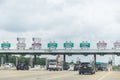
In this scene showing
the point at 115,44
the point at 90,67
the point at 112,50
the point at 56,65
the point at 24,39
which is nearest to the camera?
the point at 90,67

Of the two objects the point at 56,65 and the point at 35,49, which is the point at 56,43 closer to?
the point at 35,49

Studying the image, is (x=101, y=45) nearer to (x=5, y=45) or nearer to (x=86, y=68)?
(x=5, y=45)

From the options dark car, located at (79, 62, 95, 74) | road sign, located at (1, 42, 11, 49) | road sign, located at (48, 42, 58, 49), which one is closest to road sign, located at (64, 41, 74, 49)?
road sign, located at (48, 42, 58, 49)

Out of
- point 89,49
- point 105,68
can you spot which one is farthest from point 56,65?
point 105,68

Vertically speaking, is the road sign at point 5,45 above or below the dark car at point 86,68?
above

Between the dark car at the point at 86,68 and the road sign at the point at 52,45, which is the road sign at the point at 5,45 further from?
the dark car at the point at 86,68

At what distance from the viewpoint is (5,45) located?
356ft

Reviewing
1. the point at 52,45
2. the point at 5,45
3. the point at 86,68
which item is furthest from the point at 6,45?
the point at 86,68

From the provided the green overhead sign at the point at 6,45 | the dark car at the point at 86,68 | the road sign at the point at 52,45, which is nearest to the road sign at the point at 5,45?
the green overhead sign at the point at 6,45

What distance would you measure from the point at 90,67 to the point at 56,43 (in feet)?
170

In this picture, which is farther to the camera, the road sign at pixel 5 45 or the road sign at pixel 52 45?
the road sign at pixel 5 45

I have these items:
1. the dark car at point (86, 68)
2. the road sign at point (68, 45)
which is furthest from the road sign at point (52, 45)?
the dark car at point (86, 68)

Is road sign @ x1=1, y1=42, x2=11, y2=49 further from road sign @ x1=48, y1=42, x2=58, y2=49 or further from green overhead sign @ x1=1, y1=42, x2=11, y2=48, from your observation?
road sign @ x1=48, y1=42, x2=58, y2=49

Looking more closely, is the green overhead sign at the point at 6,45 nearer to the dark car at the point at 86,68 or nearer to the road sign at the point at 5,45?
the road sign at the point at 5,45
